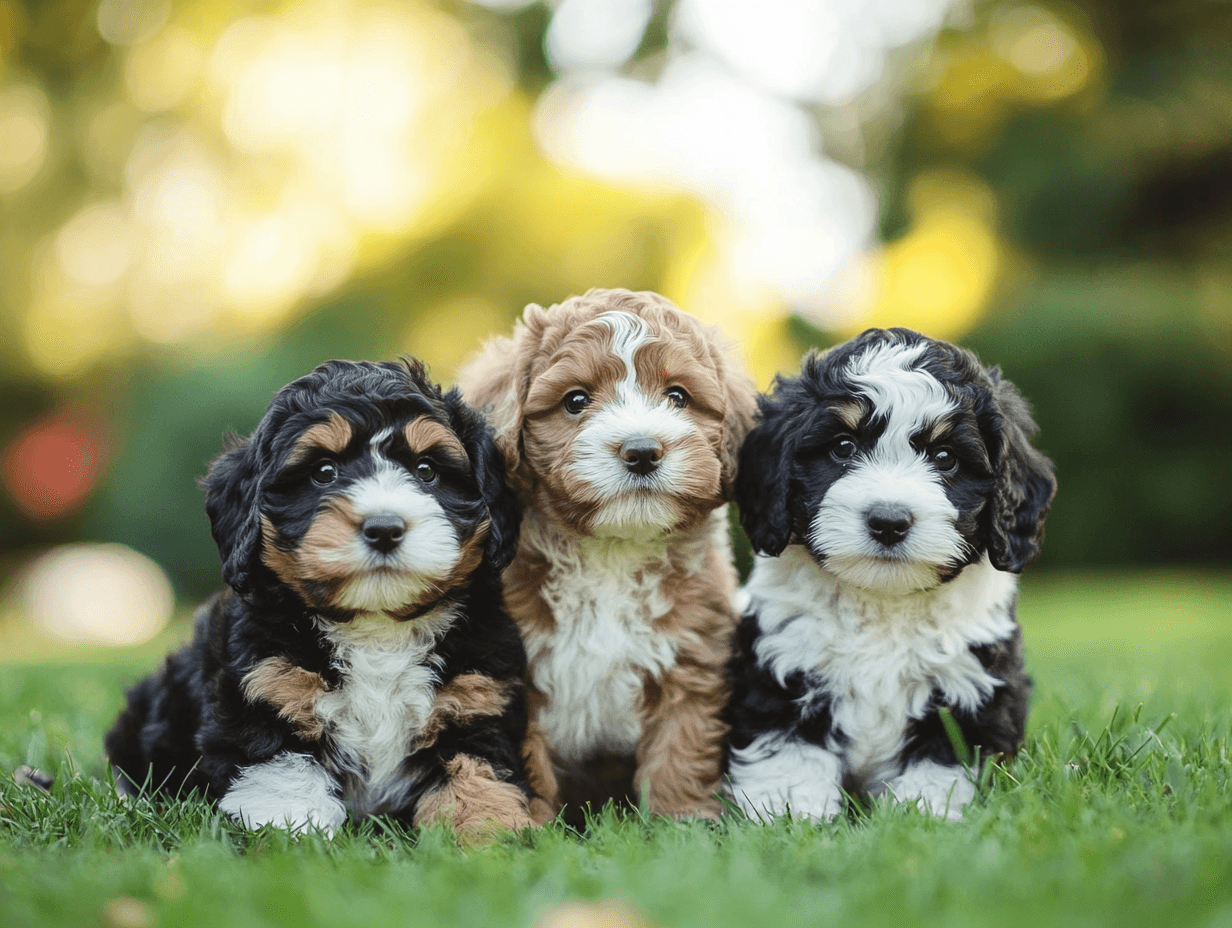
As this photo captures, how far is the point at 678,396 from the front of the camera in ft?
14.3

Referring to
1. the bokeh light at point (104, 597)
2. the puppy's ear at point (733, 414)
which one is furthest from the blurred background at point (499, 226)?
the puppy's ear at point (733, 414)

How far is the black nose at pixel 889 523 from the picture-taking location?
3757 millimetres

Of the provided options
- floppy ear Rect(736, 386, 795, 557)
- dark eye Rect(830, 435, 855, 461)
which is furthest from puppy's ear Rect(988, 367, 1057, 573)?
floppy ear Rect(736, 386, 795, 557)

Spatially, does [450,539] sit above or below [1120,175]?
below

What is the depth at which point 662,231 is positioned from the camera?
1529 centimetres

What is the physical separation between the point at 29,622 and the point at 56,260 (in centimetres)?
679

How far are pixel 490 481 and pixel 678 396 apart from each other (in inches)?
35.4

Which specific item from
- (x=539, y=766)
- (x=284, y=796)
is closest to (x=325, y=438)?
(x=284, y=796)

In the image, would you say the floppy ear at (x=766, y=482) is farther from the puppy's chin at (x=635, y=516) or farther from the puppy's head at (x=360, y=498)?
the puppy's head at (x=360, y=498)

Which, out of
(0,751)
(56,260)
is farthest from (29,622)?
(0,751)

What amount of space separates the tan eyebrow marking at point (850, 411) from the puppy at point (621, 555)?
52 centimetres

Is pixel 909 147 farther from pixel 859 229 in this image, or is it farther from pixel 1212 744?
pixel 1212 744

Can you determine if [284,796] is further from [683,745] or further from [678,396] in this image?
[678,396]

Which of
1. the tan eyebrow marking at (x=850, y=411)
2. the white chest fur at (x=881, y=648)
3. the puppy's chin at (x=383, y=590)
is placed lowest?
the white chest fur at (x=881, y=648)
